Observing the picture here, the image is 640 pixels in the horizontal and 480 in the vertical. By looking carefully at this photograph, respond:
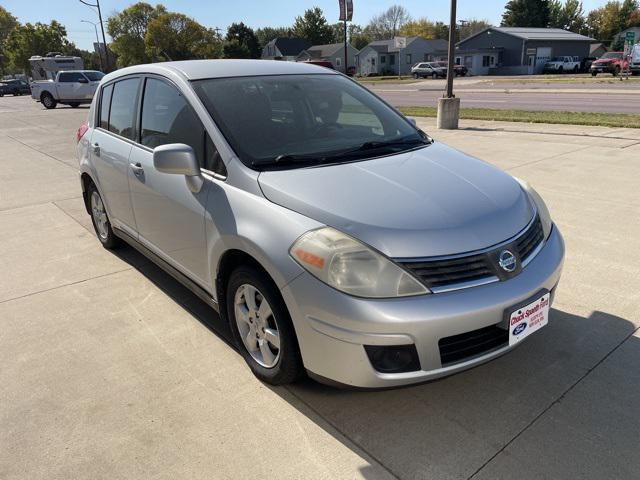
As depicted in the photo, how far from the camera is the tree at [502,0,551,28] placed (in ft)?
242

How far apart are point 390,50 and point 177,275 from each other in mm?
78639

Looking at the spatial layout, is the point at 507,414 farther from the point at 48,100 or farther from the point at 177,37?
the point at 177,37

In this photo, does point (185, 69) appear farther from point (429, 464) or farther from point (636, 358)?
point (636, 358)

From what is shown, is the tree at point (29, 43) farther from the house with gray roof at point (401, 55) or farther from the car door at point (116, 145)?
the car door at point (116, 145)

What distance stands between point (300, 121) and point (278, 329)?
141 cm

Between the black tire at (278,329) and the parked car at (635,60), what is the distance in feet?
143

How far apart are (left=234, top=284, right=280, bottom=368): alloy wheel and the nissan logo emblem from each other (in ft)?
3.64

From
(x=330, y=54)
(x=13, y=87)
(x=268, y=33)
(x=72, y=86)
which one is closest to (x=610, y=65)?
(x=72, y=86)

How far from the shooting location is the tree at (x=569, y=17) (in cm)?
8800

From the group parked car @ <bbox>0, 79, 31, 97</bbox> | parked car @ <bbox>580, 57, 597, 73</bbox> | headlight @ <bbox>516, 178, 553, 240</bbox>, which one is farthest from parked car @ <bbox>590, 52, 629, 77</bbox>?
parked car @ <bbox>0, 79, 31, 97</bbox>

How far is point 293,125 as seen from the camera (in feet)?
10.6

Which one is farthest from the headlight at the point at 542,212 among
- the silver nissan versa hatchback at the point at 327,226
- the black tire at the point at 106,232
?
the black tire at the point at 106,232

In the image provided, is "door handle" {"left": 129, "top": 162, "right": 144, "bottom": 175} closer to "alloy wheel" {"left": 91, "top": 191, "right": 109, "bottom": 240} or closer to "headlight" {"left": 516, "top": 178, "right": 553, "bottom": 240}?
"alloy wheel" {"left": 91, "top": 191, "right": 109, "bottom": 240}

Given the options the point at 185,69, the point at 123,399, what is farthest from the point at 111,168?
the point at 123,399
